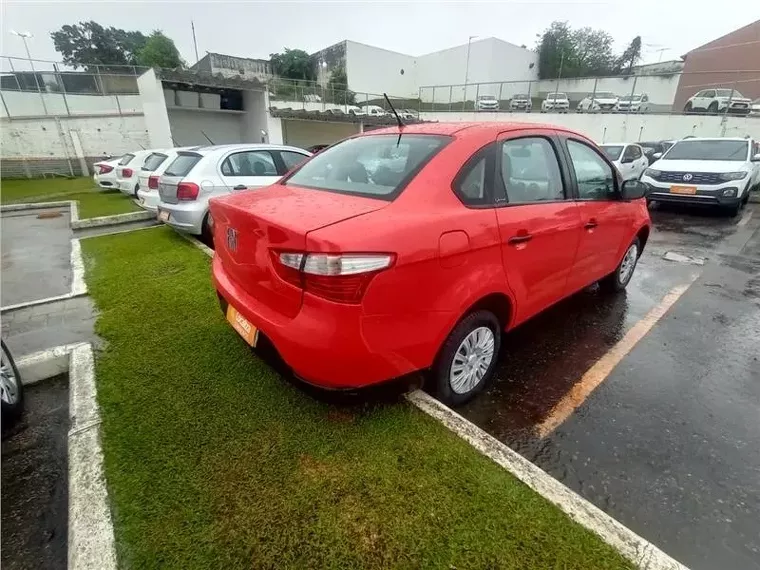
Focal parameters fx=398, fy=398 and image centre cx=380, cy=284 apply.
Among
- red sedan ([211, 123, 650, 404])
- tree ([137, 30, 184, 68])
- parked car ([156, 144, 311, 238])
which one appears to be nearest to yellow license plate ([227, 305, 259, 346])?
red sedan ([211, 123, 650, 404])

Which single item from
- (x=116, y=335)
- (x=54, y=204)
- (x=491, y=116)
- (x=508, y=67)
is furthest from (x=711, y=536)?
(x=508, y=67)

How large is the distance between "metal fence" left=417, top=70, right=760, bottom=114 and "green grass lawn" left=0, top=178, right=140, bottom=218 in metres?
26.7

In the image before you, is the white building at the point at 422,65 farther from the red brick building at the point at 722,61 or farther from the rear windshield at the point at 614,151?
the rear windshield at the point at 614,151

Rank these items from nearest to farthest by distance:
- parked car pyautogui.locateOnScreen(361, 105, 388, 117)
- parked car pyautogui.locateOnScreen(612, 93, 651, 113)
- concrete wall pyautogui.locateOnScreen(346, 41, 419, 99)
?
parked car pyautogui.locateOnScreen(612, 93, 651, 113)
parked car pyautogui.locateOnScreen(361, 105, 388, 117)
concrete wall pyautogui.locateOnScreen(346, 41, 419, 99)

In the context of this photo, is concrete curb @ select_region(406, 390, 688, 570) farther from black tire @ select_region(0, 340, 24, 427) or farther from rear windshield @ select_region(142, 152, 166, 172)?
rear windshield @ select_region(142, 152, 166, 172)

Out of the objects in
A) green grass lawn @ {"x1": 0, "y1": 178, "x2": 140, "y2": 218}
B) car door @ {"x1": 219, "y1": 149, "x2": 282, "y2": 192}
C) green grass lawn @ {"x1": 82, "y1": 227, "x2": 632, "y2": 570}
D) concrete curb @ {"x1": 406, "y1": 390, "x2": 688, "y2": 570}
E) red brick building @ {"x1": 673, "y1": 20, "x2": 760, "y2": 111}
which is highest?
red brick building @ {"x1": 673, "y1": 20, "x2": 760, "y2": 111}

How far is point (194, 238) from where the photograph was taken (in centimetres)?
633

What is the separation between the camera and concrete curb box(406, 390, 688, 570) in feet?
5.13

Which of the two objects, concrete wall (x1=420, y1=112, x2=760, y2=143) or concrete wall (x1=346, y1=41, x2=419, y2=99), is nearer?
concrete wall (x1=420, y1=112, x2=760, y2=143)

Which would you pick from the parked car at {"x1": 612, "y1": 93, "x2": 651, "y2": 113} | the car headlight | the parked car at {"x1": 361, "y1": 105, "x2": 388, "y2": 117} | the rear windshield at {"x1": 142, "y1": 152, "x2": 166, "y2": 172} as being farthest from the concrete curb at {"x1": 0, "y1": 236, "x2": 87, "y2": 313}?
the parked car at {"x1": 612, "y1": 93, "x2": 651, "y2": 113}

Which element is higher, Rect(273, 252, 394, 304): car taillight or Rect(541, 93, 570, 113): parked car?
Rect(541, 93, 570, 113): parked car

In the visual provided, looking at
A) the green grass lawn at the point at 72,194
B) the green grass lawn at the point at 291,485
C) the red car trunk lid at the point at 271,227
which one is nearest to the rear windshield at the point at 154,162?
the green grass lawn at the point at 72,194

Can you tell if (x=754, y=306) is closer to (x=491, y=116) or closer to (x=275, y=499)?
(x=275, y=499)

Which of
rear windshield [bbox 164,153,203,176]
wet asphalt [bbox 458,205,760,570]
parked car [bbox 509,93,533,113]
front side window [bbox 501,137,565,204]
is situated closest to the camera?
wet asphalt [bbox 458,205,760,570]
